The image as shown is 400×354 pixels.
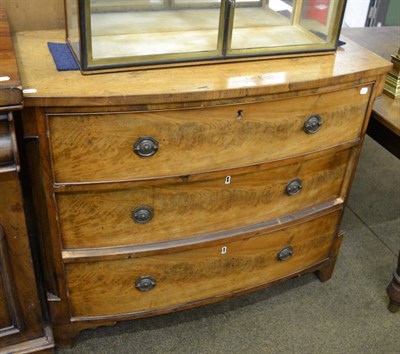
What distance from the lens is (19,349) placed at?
1.57 metres

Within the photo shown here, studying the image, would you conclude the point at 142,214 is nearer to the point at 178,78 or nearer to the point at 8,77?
the point at 178,78

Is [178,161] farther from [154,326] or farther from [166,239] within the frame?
[154,326]

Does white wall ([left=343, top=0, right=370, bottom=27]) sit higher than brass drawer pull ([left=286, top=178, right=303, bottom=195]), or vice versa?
brass drawer pull ([left=286, top=178, right=303, bottom=195])

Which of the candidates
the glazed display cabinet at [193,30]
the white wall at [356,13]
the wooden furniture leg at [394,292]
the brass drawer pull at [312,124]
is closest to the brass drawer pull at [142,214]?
the glazed display cabinet at [193,30]

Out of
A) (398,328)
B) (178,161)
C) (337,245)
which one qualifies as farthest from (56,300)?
(398,328)

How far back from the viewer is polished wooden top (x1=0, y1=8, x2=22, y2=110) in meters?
1.09

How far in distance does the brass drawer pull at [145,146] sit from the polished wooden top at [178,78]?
0.11 m

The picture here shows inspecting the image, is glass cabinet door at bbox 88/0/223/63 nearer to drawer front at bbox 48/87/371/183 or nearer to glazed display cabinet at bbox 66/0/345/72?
glazed display cabinet at bbox 66/0/345/72

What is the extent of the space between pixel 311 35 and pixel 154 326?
3.64 ft

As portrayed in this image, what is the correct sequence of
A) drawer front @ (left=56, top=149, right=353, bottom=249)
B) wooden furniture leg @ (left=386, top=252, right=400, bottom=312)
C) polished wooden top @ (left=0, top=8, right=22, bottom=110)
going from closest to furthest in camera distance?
polished wooden top @ (left=0, top=8, right=22, bottom=110)
drawer front @ (left=56, top=149, right=353, bottom=249)
wooden furniture leg @ (left=386, top=252, right=400, bottom=312)

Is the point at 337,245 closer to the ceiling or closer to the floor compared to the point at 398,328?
closer to the ceiling


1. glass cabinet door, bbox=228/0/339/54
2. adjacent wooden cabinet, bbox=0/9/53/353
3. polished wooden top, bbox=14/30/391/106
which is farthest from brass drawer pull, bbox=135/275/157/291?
glass cabinet door, bbox=228/0/339/54

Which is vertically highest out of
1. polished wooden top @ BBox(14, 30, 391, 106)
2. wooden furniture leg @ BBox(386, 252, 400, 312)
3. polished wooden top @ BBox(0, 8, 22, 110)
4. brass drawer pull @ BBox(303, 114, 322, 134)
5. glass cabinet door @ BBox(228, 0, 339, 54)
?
glass cabinet door @ BBox(228, 0, 339, 54)

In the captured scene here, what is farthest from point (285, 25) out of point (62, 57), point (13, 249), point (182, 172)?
point (13, 249)
